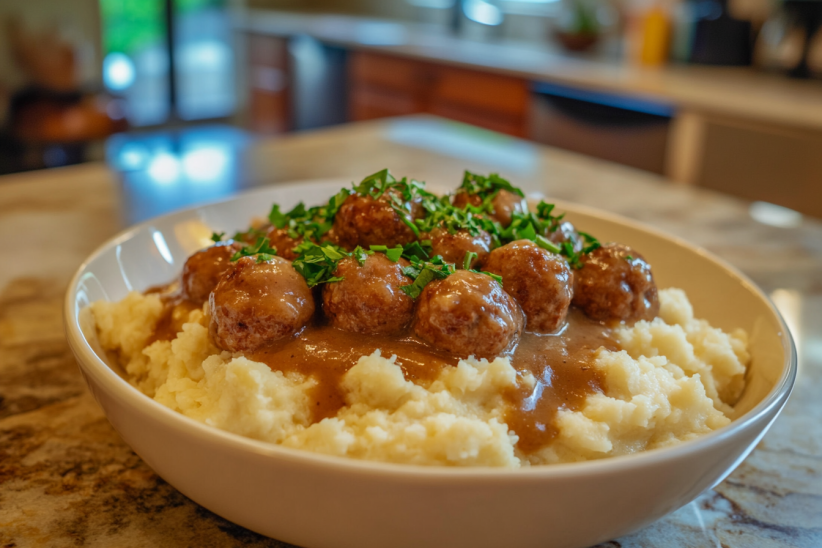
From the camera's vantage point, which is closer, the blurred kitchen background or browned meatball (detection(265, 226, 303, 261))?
browned meatball (detection(265, 226, 303, 261))

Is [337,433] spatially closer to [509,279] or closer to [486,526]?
[486,526]

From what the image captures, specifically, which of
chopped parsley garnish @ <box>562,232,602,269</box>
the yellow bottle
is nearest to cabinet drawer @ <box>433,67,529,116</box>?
the yellow bottle

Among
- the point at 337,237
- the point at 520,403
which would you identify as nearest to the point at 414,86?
the point at 337,237

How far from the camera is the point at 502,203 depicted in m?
2.08

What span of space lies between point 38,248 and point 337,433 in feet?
6.47

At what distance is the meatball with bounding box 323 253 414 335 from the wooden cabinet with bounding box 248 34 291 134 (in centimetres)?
900

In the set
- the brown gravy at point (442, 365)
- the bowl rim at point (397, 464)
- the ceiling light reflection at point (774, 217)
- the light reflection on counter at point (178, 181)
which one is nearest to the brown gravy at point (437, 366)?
the brown gravy at point (442, 365)

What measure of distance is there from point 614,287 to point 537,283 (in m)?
0.27

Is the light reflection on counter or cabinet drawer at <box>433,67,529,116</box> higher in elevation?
cabinet drawer at <box>433,67,529,116</box>

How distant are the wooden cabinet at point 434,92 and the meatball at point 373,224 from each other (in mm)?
5333

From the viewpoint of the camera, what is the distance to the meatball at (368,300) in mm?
1590

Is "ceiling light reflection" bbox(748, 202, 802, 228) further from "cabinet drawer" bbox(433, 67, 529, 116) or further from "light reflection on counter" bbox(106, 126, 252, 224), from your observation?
"cabinet drawer" bbox(433, 67, 529, 116)

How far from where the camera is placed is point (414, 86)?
8.23m

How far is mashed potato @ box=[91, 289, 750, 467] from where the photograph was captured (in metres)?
1.34
